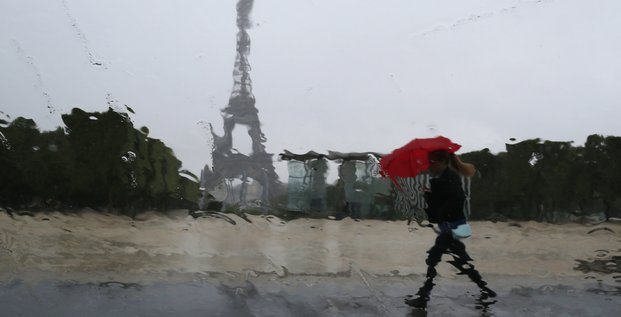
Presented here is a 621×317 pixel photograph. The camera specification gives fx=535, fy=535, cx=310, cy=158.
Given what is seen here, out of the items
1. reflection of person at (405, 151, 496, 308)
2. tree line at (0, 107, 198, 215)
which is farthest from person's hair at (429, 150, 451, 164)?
tree line at (0, 107, 198, 215)

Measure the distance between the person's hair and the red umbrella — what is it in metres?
0.02

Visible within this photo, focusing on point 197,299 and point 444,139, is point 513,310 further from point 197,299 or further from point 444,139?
point 197,299

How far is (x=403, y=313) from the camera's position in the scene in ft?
10.5

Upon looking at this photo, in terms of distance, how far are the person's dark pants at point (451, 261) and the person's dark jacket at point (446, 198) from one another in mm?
131

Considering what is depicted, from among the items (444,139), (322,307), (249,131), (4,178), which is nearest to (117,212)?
(4,178)

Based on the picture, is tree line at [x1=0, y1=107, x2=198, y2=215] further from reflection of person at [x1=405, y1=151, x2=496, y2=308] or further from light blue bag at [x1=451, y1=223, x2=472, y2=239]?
light blue bag at [x1=451, y1=223, x2=472, y2=239]

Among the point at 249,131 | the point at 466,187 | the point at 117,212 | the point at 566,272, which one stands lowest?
the point at 566,272

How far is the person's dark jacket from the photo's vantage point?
10.8 feet

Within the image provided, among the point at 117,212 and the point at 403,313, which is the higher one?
the point at 117,212

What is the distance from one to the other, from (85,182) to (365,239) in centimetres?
197

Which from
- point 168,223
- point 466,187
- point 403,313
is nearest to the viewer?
point 403,313

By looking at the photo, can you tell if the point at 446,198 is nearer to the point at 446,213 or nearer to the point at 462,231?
the point at 446,213

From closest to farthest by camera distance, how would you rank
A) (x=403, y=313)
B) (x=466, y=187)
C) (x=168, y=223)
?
(x=403, y=313) < (x=466, y=187) < (x=168, y=223)

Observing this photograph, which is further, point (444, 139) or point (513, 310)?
point (444, 139)
